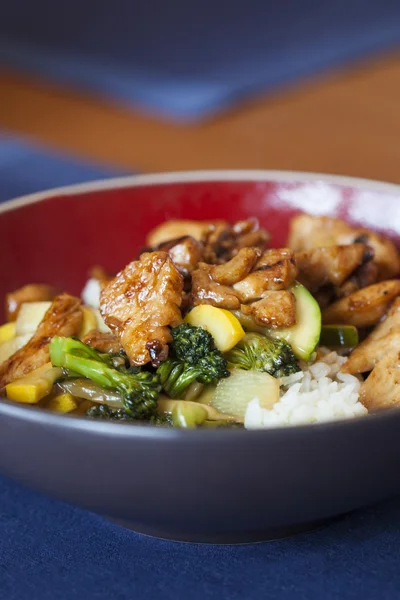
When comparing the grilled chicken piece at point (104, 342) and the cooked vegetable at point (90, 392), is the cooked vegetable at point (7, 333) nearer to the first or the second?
the grilled chicken piece at point (104, 342)

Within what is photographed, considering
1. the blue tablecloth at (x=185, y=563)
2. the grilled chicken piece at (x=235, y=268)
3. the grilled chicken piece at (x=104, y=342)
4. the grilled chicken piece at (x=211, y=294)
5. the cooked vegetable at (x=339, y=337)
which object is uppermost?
the grilled chicken piece at (x=235, y=268)

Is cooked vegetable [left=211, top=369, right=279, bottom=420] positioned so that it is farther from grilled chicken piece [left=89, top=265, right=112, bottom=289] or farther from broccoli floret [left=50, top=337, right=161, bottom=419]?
grilled chicken piece [left=89, top=265, right=112, bottom=289]

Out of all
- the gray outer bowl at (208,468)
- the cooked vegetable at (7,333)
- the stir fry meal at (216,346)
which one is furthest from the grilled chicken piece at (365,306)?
the cooked vegetable at (7,333)

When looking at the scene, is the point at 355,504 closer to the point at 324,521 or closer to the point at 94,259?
the point at 324,521

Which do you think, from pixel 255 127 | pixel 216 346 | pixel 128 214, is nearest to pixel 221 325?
pixel 216 346

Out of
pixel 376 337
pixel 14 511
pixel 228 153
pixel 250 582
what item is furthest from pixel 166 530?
pixel 228 153

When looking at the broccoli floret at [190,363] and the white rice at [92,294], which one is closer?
the broccoli floret at [190,363]

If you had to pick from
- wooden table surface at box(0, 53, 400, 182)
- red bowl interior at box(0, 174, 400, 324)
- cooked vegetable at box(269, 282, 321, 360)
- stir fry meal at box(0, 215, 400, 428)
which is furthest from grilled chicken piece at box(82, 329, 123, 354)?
wooden table surface at box(0, 53, 400, 182)

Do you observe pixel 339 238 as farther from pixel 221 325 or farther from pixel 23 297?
pixel 23 297
